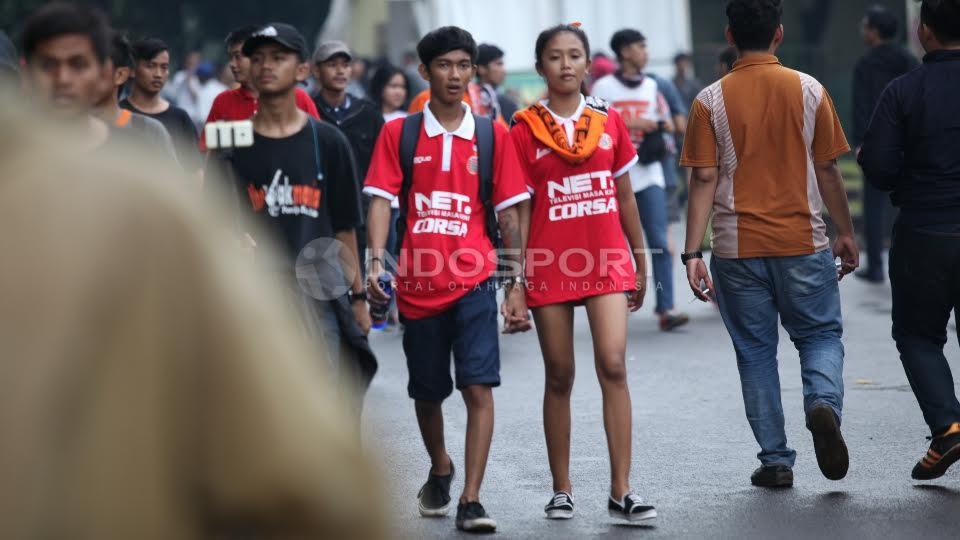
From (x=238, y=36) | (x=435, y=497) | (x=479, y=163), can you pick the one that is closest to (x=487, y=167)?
(x=479, y=163)

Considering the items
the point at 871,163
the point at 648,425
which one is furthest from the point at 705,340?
the point at 871,163

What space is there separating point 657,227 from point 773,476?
471 centimetres

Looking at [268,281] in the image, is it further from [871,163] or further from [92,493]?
[871,163]

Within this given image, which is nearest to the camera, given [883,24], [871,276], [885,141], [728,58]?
[885,141]

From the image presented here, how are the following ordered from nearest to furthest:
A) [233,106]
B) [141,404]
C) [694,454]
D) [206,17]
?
[141,404], [694,454], [233,106], [206,17]

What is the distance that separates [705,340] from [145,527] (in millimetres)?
9461

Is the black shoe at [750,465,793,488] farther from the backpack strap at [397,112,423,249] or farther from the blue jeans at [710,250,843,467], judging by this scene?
the backpack strap at [397,112,423,249]

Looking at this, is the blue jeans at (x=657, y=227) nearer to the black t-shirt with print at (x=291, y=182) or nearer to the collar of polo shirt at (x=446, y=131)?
the collar of polo shirt at (x=446, y=131)

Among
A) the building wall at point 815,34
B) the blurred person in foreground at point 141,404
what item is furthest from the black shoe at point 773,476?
the building wall at point 815,34

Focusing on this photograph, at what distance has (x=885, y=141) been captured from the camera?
595cm

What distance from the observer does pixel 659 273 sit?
425 inches

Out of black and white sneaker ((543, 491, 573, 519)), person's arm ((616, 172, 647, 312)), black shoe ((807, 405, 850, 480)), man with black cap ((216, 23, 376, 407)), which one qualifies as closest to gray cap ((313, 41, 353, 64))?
man with black cap ((216, 23, 376, 407))

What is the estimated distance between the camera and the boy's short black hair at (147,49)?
27.1ft

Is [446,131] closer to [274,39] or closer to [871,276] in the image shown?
[274,39]
